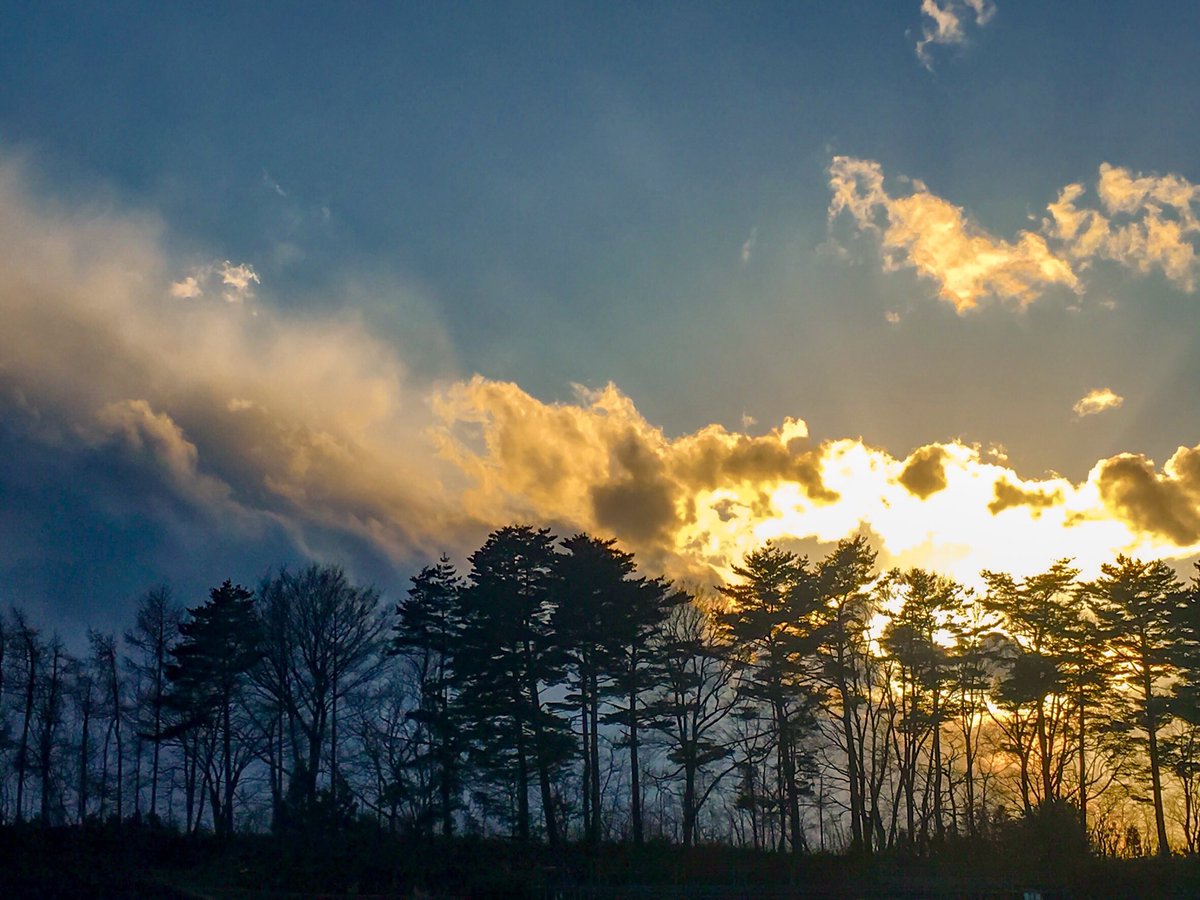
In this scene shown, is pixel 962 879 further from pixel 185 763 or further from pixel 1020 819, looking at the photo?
pixel 185 763

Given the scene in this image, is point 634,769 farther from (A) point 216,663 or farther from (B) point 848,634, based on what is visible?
(A) point 216,663

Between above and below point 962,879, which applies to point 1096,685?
above

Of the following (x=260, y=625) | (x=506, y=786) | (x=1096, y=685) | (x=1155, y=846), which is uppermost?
(x=260, y=625)

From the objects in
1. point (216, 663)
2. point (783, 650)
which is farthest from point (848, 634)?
point (216, 663)

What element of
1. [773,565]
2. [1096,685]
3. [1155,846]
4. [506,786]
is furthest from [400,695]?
[1155,846]

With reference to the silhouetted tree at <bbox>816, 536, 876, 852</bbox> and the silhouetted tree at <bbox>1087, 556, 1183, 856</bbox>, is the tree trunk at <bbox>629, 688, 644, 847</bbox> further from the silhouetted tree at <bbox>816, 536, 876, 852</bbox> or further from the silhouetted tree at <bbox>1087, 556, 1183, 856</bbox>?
the silhouetted tree at <bbox>1087, 556, 1183, 856</bbox>

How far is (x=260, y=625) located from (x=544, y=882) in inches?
972

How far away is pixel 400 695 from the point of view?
62281 mm

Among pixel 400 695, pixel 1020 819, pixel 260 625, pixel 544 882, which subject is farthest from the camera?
pixel 400 695

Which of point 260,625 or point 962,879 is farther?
point 260,625

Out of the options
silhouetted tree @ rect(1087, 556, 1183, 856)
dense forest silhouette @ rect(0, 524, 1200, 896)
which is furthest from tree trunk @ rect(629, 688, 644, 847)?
silhouetted tree @ rect(1087, 556, 1183, 856)

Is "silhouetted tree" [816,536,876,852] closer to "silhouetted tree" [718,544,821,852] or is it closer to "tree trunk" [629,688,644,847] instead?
"silhouetted tree" [718,544,821,852]

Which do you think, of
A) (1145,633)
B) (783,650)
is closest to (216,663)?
(783,650)

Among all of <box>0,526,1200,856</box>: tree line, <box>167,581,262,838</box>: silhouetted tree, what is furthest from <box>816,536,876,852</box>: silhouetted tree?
<box>167,581,262,838</box>: silhouetted tree
